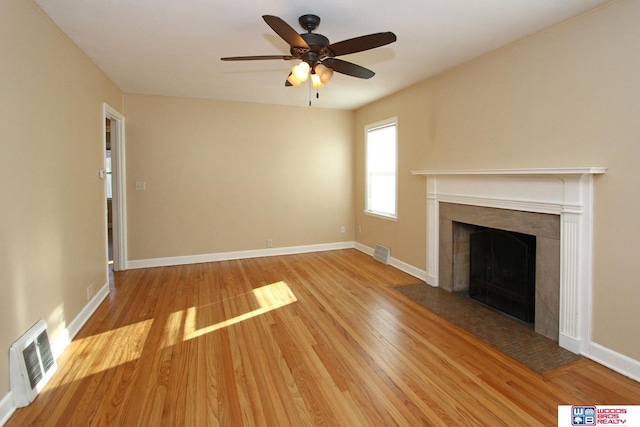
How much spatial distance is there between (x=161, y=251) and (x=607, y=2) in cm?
564

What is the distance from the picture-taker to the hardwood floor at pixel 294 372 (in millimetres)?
1924

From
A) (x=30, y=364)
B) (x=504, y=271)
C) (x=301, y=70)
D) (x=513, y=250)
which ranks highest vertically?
(x=301, y=70)

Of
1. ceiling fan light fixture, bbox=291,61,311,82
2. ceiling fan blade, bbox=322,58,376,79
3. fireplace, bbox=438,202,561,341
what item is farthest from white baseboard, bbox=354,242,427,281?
ceiling fan light fixture, bbox=291,61,311,82

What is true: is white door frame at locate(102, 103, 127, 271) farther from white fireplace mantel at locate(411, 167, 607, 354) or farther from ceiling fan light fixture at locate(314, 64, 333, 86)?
white fireplace mantel at locate(411, 167, 607, 354)

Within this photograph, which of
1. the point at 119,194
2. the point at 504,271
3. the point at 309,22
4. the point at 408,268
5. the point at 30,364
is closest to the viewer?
the point at 30,364

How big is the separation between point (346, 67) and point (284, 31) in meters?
0.67

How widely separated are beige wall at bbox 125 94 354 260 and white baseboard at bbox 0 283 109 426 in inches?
59.1

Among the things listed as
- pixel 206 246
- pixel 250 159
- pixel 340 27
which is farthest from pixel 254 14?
pixel 206 246

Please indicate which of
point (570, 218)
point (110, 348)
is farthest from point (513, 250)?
point (110, 348)

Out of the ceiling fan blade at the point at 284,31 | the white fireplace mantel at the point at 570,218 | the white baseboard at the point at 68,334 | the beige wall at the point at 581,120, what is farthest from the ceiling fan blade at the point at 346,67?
the white baseboard at the point at 68,334

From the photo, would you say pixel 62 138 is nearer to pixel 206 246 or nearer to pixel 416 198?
pixel 206 246

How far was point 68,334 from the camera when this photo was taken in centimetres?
278

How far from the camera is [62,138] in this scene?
9.02ft

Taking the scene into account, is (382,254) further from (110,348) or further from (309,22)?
(110,348)
